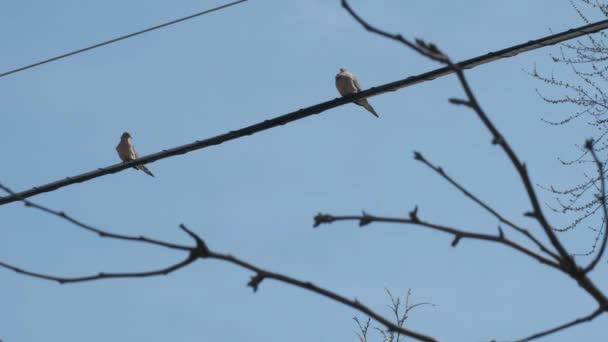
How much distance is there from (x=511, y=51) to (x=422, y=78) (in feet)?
1.69

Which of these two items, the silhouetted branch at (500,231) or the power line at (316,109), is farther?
the power line at (316,109)

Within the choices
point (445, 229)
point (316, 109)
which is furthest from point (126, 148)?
point (445, 229)

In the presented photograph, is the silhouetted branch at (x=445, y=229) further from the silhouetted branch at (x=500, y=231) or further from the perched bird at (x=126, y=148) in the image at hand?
the perched bird at (x=126, y=148)

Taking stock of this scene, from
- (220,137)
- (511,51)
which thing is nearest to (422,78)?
(511,51)

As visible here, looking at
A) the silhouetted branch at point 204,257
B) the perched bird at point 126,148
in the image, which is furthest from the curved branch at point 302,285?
the perched bird at point 126,148

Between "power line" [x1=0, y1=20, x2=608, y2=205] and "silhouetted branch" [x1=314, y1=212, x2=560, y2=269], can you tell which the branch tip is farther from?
"power line" [x1=0, y1=20, x2=608, y2=205]

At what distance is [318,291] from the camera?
1532 millimetres

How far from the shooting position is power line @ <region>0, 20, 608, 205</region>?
5.80 metres

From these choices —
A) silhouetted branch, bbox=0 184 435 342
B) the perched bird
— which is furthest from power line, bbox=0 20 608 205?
the perched bird

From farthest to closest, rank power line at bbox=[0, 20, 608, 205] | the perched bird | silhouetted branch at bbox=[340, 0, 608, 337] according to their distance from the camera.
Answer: the perched bird → power line at bbox=[0, 20, 608, 205] → silhouetted branch at bbox=[340, 0, 608, 337]

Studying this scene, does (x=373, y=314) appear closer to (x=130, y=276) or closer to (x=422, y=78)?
(x=130, y=276)

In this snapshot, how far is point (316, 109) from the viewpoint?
20.2 ft

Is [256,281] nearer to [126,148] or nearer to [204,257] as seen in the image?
[204,257]

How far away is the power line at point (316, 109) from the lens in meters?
5.80
